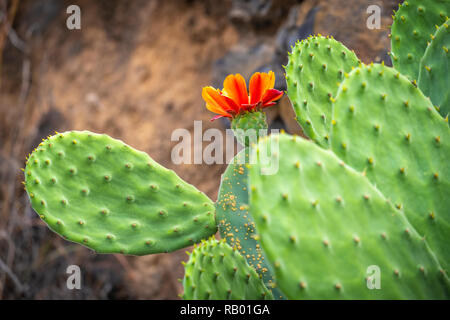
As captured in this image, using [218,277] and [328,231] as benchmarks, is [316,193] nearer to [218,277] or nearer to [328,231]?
[328,231]

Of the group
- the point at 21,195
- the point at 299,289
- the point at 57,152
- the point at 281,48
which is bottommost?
the point at 299,289

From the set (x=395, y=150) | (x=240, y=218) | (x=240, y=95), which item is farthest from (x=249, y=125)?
(x=395, y=150)

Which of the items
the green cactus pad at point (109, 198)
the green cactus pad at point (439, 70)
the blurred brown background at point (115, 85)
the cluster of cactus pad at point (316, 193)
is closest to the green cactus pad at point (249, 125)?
the cluster of cactus pad at point (316, 193)

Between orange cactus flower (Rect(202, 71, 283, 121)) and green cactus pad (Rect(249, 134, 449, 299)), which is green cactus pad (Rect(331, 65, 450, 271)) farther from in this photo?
orange cactus flower (Rect(202, 71, 283, 121))

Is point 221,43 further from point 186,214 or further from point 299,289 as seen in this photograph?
point 299,289

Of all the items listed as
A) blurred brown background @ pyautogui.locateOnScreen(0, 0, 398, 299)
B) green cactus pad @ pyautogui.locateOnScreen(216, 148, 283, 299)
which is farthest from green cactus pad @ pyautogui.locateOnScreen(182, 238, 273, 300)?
blurred brown background @ pyautogui.locateOnScreen(0, 0, 398, 299)

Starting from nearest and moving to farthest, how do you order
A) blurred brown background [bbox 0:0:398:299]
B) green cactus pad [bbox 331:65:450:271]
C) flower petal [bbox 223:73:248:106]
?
green cactus pad [bbox 331:65:450:271] < flower petal [bbox 223:73:248:106] < blurred brown background [bbox 0:0:398:299]

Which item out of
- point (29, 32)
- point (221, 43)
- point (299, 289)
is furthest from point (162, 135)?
point (299, 289)
